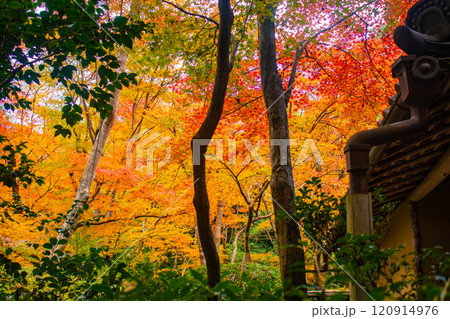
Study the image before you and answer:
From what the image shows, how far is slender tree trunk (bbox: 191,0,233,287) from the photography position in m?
4.29

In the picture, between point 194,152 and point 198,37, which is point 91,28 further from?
point 198,37

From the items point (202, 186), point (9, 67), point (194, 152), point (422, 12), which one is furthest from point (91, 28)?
point (422, 12)

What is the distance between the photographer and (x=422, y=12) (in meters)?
3.14

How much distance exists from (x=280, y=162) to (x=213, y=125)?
120cm

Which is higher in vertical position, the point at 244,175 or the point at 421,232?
the point at 244,175

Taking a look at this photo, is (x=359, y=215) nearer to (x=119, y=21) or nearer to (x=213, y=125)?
(x=213, y=125)

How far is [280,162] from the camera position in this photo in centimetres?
481

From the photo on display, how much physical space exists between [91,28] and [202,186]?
8.51 ft

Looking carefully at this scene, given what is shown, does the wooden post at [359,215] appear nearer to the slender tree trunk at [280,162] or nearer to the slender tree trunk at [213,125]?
the slender tree trunk at [280,162]

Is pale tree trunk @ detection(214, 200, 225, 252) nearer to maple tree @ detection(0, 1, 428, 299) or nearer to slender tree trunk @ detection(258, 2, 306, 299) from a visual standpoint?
maple tree @ detection(0, 1, 428, 299)

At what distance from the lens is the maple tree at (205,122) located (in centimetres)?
485

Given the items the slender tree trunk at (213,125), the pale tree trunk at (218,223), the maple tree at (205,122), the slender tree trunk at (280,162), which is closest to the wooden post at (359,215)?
the slender tree trunk at (280,162)

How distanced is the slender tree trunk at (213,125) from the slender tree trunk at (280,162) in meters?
0.67

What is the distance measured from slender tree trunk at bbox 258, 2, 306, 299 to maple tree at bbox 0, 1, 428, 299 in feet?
0.07
